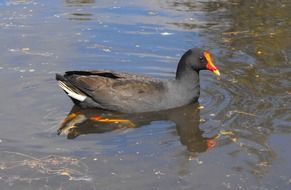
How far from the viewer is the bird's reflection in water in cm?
907

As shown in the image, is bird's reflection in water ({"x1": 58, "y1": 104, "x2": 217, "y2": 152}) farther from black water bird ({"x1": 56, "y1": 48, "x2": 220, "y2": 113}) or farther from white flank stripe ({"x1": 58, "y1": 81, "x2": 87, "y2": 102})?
white flank stripe ({"x1": 58, "y1": 81, "x2": 87, "y2": 102})

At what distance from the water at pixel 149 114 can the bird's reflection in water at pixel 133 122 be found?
17 millimetres

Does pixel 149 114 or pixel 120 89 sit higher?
pixel 120 89


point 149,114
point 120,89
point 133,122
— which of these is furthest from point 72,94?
point 149,114

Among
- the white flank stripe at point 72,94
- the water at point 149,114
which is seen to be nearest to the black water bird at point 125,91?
the white flank stripe at point 72,94

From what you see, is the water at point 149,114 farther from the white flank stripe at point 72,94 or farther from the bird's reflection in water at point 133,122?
the white flank stripe at point 72,94

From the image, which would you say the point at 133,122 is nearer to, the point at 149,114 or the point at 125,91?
the point at 149,114

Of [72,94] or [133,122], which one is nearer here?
[133,122]

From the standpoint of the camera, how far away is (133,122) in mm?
9617

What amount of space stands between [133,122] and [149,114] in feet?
1.28

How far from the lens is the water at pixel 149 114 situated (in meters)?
7.83

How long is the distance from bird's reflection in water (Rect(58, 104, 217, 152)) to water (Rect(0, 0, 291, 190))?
2cm

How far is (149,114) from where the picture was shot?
9906 mm

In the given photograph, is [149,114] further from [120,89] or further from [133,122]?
[120,89]
